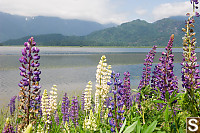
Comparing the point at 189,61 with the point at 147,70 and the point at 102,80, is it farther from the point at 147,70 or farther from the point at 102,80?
the point at 147,70

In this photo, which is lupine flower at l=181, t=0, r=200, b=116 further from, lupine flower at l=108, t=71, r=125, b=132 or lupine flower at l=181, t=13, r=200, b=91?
lupine flower at l=108, t=71, r=125, b=132

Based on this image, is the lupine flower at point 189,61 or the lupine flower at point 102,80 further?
the lupine flower at point 102,80

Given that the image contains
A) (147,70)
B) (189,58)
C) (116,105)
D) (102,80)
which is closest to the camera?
(189,58)

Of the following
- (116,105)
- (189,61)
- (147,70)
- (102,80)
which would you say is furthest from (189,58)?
(147,70)

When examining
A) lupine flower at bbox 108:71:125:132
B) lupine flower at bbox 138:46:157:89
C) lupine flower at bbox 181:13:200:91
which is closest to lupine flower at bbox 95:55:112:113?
lupine flower at bbox 108:71:125:132

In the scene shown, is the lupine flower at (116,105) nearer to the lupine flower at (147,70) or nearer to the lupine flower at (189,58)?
the lupine flower at (189,58)

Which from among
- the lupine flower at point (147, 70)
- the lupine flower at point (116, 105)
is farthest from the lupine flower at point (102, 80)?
the lupine flower at point (147, 70)

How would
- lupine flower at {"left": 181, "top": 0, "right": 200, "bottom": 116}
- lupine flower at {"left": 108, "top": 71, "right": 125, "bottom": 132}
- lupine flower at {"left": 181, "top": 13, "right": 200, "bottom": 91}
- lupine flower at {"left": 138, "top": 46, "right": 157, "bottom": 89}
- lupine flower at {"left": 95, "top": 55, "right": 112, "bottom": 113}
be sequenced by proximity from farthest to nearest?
lupine flower at {"left": 138, "top": 46, "right": 157, "bottom": 89} → lupine flower at {"left": 95, "top": 55, "right": 112, "bottom": 113} → lupine flower at {"left": 108, "top": 71, "right": 125, "bottom": 132} → lupine flower at {"left": 181, "top": 13, "right": 200, "bottom": 91} → lupine flower at {"left": 181, "top": 0, "right": 200, "bottom": 116}

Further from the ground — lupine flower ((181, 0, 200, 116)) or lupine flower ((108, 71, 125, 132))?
lupine flower ((181, 0, 200, 116))

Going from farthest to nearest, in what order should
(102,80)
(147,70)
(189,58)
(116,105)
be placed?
1. (147,70)
2. (102,80)
3. (116,105)
4. (189,58)

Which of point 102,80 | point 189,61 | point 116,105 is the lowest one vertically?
point 116,105

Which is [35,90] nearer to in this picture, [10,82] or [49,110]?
[49,110]

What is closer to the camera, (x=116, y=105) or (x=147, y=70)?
(x=116, y=105)

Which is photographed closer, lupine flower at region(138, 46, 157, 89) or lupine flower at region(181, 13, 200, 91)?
lupine flower at region(181, 13, 200, 91)
